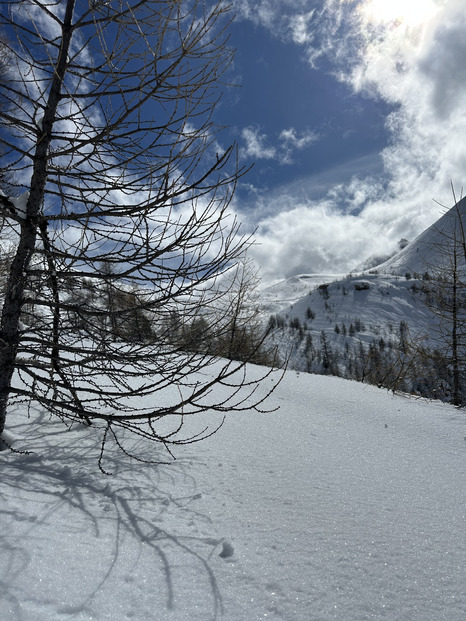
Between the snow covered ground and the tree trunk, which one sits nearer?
the snow covered ground

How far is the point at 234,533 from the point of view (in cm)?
134

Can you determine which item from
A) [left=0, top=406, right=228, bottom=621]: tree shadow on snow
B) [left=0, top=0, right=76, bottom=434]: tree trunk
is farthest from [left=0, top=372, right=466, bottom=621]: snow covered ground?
[left=0, top=0, right=76, bottom=434]: tree trunk

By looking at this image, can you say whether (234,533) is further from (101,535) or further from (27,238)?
(27,238)

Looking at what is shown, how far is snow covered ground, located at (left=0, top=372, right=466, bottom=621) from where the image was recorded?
969 millimetres

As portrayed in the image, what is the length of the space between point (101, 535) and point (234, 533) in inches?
20.7

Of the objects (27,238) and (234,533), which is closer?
(234,533)

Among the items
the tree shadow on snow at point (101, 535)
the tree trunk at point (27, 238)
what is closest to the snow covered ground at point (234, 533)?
the tree shadow on snow at point (101, 535)

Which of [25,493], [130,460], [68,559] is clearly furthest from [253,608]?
[130,460]

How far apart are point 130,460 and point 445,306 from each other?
20.7 feet

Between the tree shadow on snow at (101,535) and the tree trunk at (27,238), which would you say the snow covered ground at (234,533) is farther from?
the tree trunk at (27,238)

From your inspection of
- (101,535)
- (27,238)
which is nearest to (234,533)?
(101,535)

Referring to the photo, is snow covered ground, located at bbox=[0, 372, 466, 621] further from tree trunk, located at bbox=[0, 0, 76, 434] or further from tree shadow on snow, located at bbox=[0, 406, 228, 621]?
tree trunk, located at bbox=[0, 0, 76, 434]

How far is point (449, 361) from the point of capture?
598 centimetres

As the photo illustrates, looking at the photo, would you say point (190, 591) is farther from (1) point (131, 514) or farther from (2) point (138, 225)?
(2) point (138, 225)
